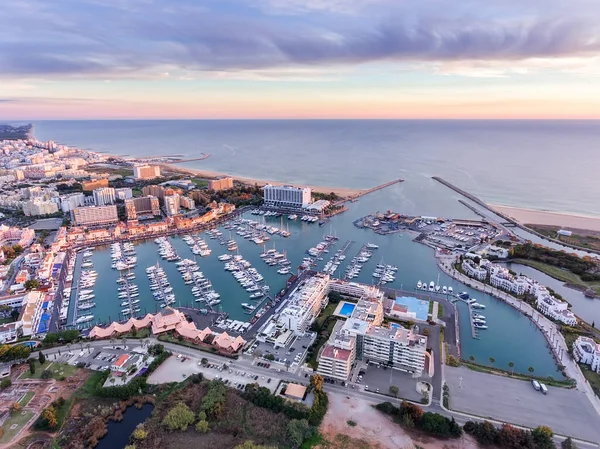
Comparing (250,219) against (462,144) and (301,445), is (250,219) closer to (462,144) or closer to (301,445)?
(301,445)

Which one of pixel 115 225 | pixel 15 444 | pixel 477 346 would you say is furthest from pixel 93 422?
pixel 115 225

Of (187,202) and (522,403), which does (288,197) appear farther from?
(522,403)

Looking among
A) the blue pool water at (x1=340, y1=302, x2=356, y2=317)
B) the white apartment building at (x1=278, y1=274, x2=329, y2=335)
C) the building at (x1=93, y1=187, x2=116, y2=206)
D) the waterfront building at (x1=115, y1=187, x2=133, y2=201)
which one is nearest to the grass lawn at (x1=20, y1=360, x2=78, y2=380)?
the white apartment building at (x1=278, y1=274, x2=329, y2=335)

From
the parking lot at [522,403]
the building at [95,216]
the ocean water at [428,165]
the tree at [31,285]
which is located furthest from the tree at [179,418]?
the ocean water at [428,165]

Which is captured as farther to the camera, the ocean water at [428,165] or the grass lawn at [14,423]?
the ocean water at [428,165]

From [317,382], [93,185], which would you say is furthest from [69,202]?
[317,382]

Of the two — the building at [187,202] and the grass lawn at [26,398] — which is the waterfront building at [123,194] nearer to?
the building at [187,202]

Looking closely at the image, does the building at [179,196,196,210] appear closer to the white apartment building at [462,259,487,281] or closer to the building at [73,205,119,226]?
the building at [73,205,119,226]
